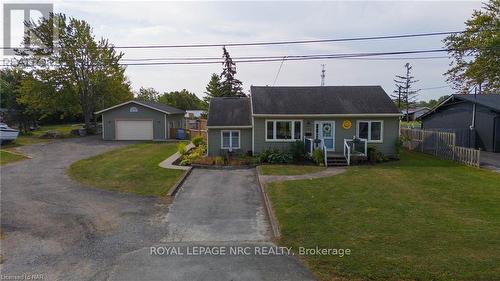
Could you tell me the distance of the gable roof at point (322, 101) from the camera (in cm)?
2058

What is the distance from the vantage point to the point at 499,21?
32.0m

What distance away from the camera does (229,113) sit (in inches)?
869

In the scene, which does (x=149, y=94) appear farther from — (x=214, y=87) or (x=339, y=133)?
(x=339, y=133)

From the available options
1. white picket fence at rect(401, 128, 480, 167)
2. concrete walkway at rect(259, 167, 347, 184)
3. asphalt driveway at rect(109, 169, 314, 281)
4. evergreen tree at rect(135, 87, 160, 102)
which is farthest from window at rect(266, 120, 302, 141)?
evergreen tree at rect(135, 87, 160, 102)

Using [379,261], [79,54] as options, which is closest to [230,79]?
[79,54]

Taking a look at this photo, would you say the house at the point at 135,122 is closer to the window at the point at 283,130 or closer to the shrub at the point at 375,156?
the window at the point at 283,130

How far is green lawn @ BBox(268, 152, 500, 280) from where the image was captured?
6668mm

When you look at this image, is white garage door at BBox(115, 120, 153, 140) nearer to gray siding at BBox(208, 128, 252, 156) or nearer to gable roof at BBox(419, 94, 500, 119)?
gray siding at BBox(208, 128, 252, 156)

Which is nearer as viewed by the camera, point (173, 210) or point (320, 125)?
point (173, 210)

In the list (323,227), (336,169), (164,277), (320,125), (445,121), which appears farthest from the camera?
(445,121)

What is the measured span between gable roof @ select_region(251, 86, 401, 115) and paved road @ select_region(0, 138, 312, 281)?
6.46m

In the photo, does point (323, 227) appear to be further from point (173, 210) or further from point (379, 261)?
point (173, 210)

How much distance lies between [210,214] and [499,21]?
111ft

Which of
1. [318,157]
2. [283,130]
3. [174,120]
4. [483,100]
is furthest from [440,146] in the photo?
[174,120]
